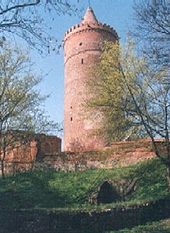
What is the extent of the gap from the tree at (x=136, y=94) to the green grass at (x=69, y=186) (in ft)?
2.99

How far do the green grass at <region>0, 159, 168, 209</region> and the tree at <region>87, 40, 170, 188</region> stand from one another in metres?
0.91

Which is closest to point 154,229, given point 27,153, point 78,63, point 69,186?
point 69,186

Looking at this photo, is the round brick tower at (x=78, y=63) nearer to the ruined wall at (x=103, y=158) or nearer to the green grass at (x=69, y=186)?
the ruined wall at (x=103, y=158)

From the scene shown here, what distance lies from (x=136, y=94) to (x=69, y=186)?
497 centimetres

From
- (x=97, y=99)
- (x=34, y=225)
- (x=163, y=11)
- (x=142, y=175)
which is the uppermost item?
(x=163, y=11)

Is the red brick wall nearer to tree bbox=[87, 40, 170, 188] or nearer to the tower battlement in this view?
the tower battlement

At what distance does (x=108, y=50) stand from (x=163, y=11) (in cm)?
780

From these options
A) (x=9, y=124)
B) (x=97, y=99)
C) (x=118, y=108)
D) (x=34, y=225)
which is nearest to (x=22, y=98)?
(x=9, y=124)

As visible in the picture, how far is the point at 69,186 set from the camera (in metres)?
18.2

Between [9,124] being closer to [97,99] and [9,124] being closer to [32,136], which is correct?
[32,136]

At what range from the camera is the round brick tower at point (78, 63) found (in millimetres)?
33000

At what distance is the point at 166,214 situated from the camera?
13.6 meters

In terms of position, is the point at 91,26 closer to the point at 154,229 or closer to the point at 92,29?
the point at 92,29

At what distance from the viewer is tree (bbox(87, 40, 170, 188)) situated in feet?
58.4
